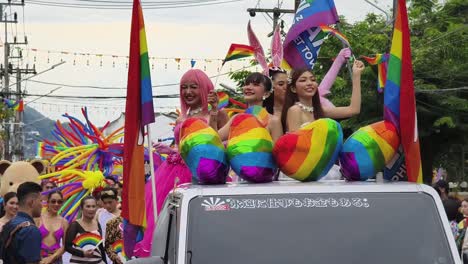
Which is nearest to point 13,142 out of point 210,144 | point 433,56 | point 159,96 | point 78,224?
point 159,96

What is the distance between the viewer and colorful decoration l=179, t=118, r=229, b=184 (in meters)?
6.90

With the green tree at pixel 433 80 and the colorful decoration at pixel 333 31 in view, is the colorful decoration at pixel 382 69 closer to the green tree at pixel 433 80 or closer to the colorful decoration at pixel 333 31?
the colorful decoration at pixel 333 31

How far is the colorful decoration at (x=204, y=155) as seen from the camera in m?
6.90

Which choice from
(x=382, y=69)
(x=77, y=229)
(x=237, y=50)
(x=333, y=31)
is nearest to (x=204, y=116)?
(x=237, y=50)

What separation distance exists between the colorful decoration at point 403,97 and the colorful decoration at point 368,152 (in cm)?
10

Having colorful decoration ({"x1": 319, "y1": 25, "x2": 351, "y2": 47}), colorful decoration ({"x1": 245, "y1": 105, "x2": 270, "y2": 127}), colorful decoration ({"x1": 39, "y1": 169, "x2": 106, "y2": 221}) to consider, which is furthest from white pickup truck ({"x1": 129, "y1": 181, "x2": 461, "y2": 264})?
colorful decoration ({"x1": 39, "y1": 169, "x2": 106, "y2": 221})

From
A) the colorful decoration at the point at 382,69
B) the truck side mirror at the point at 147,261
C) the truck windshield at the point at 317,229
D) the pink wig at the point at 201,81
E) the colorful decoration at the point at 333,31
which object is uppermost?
the colorful decoration at the point at 333,31

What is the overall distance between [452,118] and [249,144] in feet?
62.9

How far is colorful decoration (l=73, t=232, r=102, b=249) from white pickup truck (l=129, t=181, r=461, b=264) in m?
5.88

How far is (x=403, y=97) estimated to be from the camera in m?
7.27

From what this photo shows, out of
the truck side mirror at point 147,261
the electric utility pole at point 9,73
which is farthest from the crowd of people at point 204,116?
the electric utility pole at point 9,73

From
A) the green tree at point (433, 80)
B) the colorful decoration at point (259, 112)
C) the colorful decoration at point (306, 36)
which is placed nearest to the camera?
the colorful decoration at point (259, 112)

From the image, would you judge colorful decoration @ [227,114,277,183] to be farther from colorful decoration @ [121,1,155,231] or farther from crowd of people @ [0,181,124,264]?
crowd of people @ [0,181,124,264]

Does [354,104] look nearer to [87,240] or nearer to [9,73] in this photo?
[87,240]
